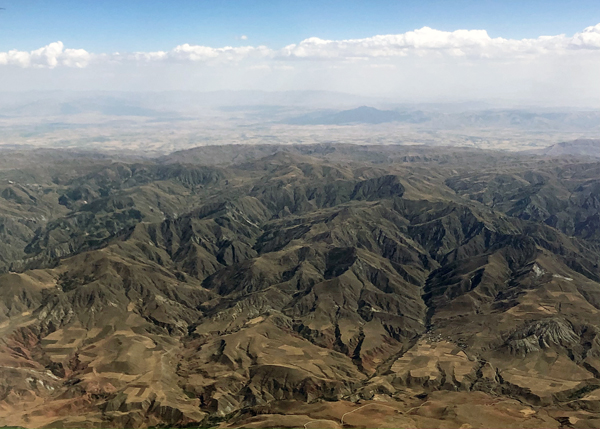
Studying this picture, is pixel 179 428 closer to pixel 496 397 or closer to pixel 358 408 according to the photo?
pixel 358 408

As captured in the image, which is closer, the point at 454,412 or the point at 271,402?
the point at 454,412

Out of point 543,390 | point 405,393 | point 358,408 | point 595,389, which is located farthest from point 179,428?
point 595,389

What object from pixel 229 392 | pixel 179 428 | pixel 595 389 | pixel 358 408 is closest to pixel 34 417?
pixel 179 428

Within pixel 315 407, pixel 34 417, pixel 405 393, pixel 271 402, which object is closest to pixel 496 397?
pixel 405 393

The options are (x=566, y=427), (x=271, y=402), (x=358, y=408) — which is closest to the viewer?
(x=566, y=427)

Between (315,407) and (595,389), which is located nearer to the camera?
(315,407)

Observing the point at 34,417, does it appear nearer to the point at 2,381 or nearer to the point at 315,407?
the point at 2,381

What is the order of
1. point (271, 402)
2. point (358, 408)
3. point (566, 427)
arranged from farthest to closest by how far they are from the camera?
1. point (271, 402)
2. point (358, 408)
3. point (566, 427)
